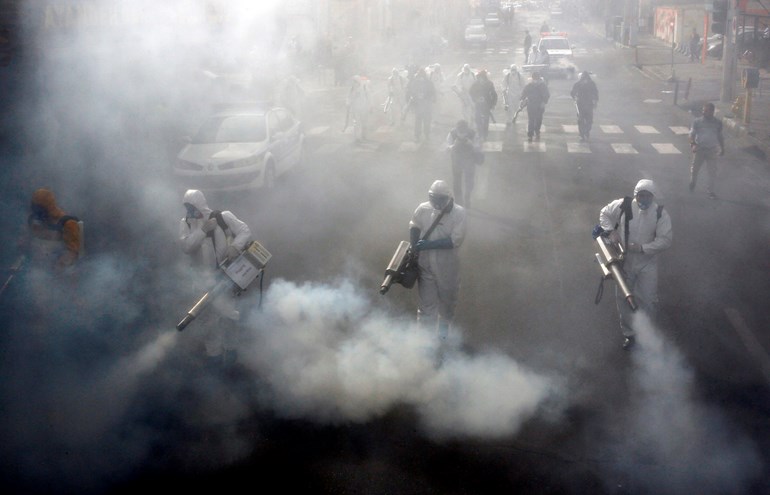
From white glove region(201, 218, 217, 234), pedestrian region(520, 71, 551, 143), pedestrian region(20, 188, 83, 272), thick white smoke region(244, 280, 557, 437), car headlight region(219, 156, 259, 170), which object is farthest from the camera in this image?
pedestrian region(520, 71, 551, 143)

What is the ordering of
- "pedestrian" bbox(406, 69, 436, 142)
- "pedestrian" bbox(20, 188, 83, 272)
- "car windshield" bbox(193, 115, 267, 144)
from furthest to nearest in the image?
"pedestrian" bbox(406, 69, 436, 142) < "car windshield" bbox(193, 115, 267, 144) < "pedestrian" bbox(20, 188, 83, 272)

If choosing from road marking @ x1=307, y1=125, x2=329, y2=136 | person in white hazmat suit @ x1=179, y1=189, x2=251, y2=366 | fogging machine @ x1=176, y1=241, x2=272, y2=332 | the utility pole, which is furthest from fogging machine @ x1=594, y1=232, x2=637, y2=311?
the utility pole

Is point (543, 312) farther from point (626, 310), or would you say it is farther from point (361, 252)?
point (361, 252)

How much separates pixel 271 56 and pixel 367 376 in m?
18.1

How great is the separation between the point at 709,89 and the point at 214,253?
25.1 meters

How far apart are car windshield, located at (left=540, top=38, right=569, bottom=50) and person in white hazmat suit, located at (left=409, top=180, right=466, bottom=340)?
30832 mm

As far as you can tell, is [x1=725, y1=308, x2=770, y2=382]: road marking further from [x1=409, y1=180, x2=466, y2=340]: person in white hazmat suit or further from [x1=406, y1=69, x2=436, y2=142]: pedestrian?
Result: [x1=406, y1=69, x2=436, y2=142]: pedestrian

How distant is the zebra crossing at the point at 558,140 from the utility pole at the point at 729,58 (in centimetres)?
337

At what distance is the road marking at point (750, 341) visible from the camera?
267 inches

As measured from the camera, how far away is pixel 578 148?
58.4 feet

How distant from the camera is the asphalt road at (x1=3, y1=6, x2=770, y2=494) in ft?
17.4

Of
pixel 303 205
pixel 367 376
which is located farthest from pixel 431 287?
pixel 303 205

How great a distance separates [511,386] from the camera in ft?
20.7

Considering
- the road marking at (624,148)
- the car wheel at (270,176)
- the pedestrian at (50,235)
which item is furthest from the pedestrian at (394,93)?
the pedestrian at (50,235)
